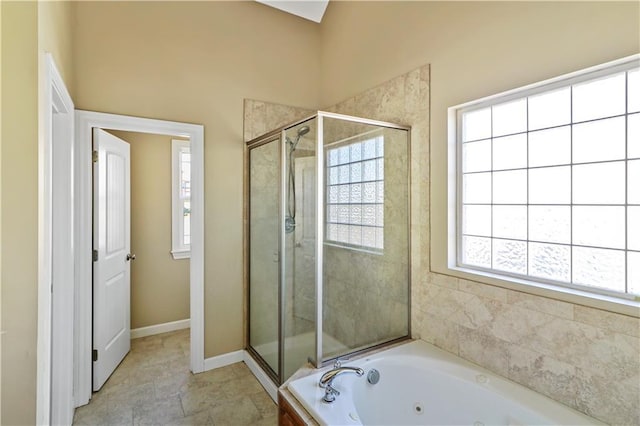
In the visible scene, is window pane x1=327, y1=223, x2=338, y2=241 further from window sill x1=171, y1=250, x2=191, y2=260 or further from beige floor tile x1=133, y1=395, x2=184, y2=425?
window sill x1=171, y1=250, x2=191, y2=260

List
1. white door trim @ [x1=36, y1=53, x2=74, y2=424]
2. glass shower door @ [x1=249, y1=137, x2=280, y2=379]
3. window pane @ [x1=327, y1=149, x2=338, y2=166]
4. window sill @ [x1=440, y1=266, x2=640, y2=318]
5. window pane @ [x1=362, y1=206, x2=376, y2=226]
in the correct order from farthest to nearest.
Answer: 1. glass shower door @ [x1=249, y1=137, x2=280, y2=379]
2. window pane @ [x1=362, y1=206, x2=376, y2=226]
3. window pane @ [x1=327, y1=149, x2=338, y2=166]
4. white door trim @ [x1=36, y1=53, x2=74, y2=424]
5. window sill @ [x1=440, y1=266, x2=640, y2=318]

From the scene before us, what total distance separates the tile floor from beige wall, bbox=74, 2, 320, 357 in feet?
0.93

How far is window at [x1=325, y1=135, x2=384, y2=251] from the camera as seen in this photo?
2.08 m

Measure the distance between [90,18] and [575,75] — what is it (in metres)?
2.97

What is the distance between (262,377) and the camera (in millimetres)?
2523

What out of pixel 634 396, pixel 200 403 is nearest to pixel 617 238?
pixel 634 396

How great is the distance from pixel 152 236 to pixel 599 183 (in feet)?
12.1

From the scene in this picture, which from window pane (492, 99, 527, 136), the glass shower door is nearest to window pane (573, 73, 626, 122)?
window pane (492, 99, 527, 136)

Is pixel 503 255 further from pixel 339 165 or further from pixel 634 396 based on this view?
pixel 339 165

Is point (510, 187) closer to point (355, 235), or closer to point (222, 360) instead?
point (355, 235)

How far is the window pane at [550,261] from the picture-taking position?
1518 mm

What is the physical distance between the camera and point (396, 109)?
7.54ft

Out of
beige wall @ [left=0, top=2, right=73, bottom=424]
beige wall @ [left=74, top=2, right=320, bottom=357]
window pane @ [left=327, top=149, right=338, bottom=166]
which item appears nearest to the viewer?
beige wall @ [left=0, top=2, right=73, bottom=424]

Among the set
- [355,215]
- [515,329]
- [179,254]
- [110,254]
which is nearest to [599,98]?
[515,329]
